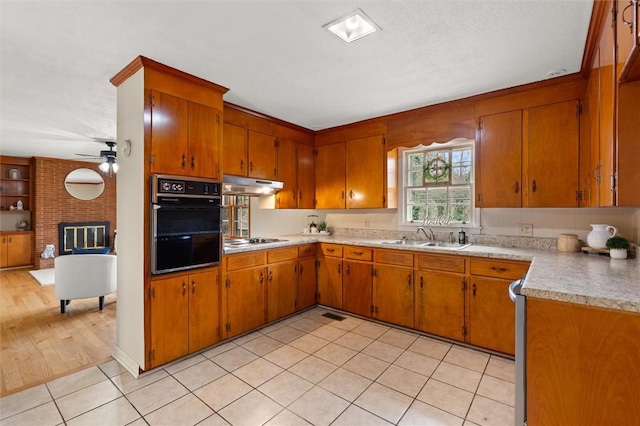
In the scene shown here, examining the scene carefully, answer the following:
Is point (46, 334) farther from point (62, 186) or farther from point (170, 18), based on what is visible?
point (62, 186)

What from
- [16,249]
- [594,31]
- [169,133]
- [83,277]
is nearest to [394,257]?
[594,31]

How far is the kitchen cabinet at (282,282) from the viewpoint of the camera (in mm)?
3467

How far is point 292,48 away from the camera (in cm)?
220

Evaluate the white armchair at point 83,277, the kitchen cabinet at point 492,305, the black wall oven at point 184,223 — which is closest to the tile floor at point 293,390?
the kitchen cabinet at point 492,305

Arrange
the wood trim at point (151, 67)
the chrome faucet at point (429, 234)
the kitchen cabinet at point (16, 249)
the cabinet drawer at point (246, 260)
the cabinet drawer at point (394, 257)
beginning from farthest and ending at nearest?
the kitchen cabinet at point (16, 249), the chrome faucet at point (429, 234), the cabinet drawer at point (394, 257), the cabinet drawer at point (246, 260), the wood trim at point (151, 67)

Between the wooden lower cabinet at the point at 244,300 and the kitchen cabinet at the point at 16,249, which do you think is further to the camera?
the kitchen cabinet at the point at 16,249

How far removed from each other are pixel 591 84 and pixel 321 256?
10.1 feet

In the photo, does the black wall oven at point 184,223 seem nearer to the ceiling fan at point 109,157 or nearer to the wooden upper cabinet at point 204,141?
the wooden upper cabinet at point 204,141

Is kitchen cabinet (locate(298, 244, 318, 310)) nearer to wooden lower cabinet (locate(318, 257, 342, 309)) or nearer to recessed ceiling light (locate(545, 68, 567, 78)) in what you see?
wooden lower cabinet (locate(318, 257, 342, 309))

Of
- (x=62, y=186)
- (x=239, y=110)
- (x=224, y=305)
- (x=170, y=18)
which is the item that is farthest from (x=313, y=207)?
(x=62, y=186)

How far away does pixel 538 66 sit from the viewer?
2492 millimetres

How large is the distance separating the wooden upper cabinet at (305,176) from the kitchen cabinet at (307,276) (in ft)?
2.33

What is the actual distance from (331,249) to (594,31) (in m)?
3.01

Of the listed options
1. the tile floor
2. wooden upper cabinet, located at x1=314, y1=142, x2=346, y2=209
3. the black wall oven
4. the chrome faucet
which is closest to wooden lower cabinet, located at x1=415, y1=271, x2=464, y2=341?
the tile floor
